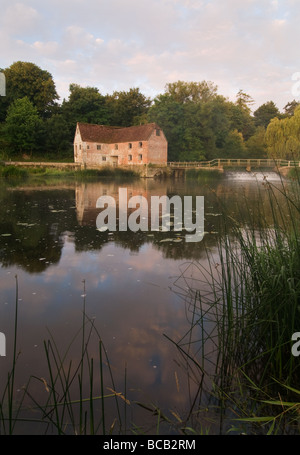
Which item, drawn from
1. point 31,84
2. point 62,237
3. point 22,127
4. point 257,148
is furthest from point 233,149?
point 62,237

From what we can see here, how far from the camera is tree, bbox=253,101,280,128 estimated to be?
64625mm

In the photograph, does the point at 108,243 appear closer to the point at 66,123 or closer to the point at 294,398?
the point at 294,398

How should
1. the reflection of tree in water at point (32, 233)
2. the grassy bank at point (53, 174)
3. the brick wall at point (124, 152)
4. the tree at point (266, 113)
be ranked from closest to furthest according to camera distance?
the reflection of tree in water at point (32, 233) < the grassy bank at point (53, 174) < the brick wall at point (124, 152) < the tree at point (266, 113)

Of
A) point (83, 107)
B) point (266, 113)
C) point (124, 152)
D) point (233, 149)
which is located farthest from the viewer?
point (266, 113)

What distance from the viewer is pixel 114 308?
11.6ft

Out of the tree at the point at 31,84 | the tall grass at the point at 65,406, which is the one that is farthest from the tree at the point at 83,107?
the tall grass at the point at 65,406

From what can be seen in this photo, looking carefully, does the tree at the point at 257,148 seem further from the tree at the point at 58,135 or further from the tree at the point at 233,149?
the tree at the point at 58,135

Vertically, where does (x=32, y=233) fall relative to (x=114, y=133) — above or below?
below

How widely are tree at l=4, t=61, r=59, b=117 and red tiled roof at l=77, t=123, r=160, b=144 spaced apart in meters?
12.1

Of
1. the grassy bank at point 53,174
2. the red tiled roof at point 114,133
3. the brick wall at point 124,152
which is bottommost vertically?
the grassy bank at point 53,174

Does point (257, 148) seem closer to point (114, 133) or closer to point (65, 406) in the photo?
point (114, 133)

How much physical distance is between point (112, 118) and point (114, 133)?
8845mm

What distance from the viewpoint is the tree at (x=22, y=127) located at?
130ft

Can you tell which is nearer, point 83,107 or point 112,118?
point 83,107
